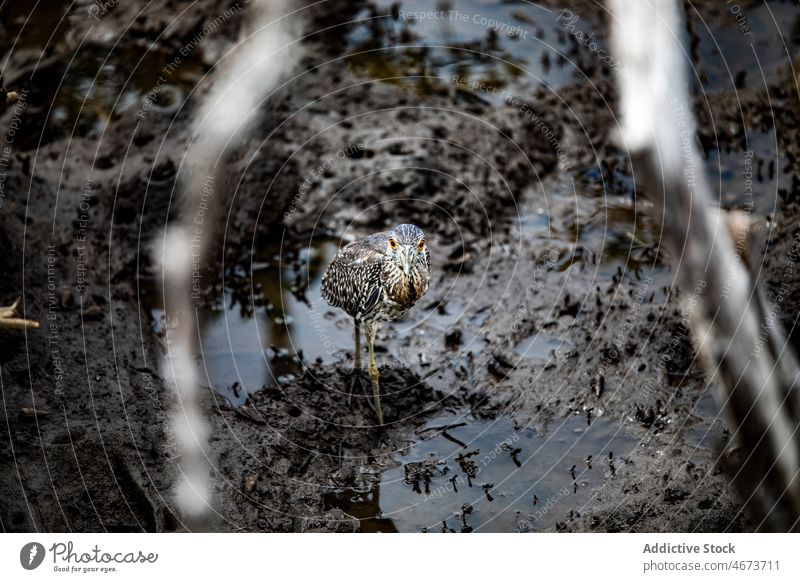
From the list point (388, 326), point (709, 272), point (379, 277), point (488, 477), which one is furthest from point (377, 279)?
point (709, 272)

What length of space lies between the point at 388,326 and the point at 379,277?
1.87 metres

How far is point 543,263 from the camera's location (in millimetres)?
10773

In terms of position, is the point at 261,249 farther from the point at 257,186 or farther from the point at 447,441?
the point at 447,441

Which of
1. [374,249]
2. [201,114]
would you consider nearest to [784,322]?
[374,249]

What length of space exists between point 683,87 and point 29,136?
882 centimetres

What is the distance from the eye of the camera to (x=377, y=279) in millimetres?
8539

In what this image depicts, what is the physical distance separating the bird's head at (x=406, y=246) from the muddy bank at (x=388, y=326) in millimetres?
1856

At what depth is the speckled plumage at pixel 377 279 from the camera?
8.39 m

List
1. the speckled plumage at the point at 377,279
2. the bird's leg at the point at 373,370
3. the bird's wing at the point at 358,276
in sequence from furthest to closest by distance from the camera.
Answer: the bird's leg at the point at 373,370, the bird's wing at the point at 358,276, the speckled plumage at the point at 377,279

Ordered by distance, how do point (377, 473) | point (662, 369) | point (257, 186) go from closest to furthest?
1. point (377, 473)
2. point (662, 369)
3. point (257, 186)

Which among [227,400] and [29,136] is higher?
[29,136]

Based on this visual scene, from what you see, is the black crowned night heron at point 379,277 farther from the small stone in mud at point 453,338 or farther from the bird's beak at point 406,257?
the small stone in mud at point 453,338

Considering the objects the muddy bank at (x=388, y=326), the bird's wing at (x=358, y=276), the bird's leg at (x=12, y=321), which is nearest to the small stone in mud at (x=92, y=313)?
the muddy bank at (x=388, y=326)

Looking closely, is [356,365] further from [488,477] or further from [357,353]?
[488,477]
